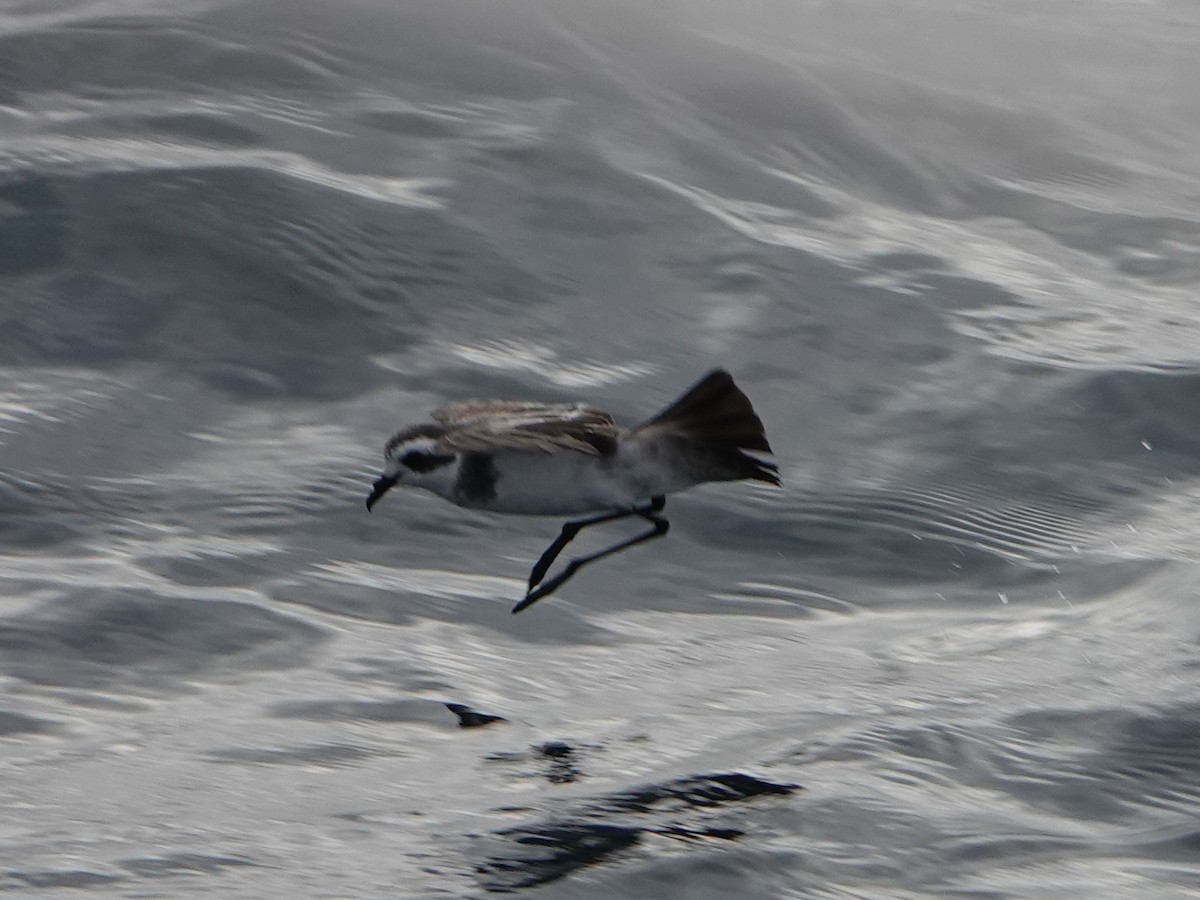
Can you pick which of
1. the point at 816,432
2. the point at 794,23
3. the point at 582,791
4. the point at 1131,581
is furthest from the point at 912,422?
the point at 794,23

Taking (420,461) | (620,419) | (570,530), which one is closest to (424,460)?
(420,461)

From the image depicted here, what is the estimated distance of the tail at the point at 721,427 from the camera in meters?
5.13

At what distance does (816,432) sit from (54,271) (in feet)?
9.80

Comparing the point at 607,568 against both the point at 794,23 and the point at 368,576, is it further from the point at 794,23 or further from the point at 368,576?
the point at 794,23

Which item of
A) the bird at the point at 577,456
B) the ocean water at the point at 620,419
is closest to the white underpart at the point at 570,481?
the bird at the point at 577,456

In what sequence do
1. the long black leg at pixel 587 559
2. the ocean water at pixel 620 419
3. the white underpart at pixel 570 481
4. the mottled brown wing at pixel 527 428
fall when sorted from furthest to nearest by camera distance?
the long black leg at pixel 587 559 < the white underpart at pixel 570 481 < the mottled brown wing at pixel 527 428 < the ocean water at pixel 620 419

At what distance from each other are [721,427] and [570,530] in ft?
2.20

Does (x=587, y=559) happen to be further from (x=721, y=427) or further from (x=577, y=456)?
(x=721, y=427)

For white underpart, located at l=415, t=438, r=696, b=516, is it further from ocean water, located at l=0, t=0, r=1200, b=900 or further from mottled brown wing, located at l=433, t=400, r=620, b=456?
ocean water, located at l=0, t=0, r=1200, b=900

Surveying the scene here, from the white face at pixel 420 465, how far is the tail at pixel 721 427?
59 cm

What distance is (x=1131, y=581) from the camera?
6.09 meters

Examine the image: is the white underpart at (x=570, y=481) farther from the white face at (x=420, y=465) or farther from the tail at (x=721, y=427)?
the tail at (x=721, y=427)

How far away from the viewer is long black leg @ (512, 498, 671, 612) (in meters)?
5.46

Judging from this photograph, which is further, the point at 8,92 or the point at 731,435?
the point at 8,92
